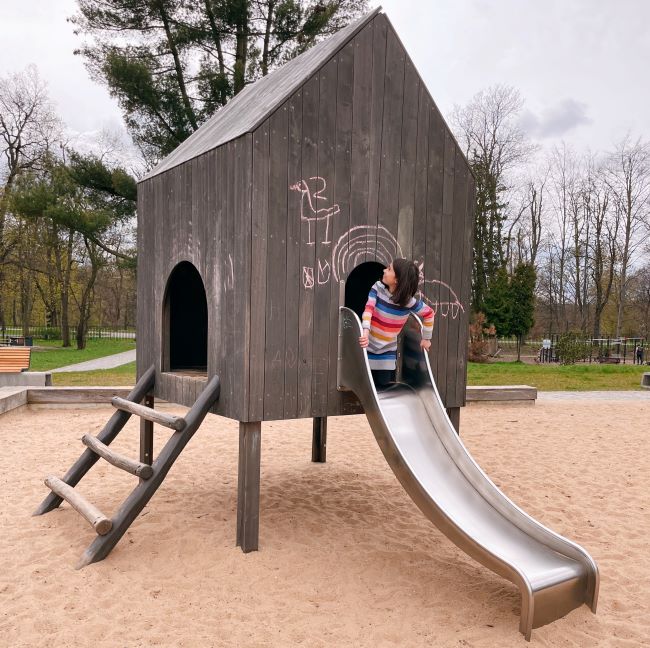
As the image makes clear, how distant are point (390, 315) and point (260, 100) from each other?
2264mm

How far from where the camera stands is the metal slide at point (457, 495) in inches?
137

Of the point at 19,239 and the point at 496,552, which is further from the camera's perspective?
the point at 19,239

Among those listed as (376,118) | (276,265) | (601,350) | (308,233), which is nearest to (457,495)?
(276,265)

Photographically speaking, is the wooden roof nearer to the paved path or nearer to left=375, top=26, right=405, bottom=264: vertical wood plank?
left=375, top=26, right=405, bottom=264: vertical wood plank

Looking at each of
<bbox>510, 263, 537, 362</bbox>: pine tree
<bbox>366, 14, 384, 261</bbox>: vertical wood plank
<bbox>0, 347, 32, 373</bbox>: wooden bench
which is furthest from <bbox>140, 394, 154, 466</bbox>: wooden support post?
<bbox>510, 263, 537, 362</bbox>: pine tree

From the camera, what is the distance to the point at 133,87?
15750mm

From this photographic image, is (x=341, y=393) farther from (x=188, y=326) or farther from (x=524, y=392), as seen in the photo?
(x=524, y=392)

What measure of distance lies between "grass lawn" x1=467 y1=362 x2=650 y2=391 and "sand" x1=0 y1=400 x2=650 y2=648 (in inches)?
295

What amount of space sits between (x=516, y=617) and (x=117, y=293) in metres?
47.9

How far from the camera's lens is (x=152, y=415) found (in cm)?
484

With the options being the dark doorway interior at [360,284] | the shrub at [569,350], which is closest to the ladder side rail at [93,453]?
the dark doorway interior at [360,284]

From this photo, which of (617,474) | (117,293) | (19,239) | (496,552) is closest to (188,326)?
(496,552)

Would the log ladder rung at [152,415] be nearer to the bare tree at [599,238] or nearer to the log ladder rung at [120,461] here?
the log ladder rung at [120,461]

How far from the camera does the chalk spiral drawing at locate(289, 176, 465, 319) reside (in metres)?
4.47
